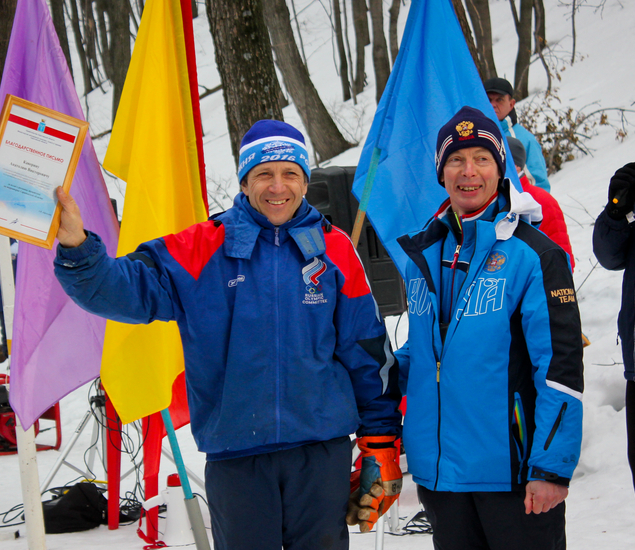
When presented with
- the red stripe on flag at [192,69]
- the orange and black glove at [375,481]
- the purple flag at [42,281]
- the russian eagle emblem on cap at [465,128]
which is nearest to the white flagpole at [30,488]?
the purple flag at [42,281]

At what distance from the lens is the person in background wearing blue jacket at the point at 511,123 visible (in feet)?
16.2

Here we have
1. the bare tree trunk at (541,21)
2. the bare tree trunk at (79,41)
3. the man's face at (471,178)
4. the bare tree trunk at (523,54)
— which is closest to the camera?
the man's face at (471,178)

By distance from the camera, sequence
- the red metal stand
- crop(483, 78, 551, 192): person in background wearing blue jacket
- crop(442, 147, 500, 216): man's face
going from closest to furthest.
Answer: crop(442, 147, 500, 216): man's face, the red metal stand, crop(483, 78, 551, 192): person in background wearing blue jacket

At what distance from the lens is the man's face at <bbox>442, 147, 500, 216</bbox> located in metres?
2.35

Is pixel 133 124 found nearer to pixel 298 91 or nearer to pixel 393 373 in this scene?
pixel 393 373

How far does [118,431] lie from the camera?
4730mm

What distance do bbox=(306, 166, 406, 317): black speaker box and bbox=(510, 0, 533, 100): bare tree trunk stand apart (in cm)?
1020

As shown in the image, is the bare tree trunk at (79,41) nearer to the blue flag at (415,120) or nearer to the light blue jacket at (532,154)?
the light blue jacket at (532,154)

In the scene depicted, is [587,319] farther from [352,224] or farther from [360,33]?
[360,33]

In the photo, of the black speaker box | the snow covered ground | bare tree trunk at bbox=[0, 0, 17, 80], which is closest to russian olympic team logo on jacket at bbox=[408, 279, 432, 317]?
the snow covered ground

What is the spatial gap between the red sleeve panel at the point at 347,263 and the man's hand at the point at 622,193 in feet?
3.26

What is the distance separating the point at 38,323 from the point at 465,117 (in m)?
2.30

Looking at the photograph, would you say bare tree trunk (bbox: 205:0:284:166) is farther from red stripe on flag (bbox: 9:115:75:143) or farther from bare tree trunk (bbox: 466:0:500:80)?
bare tree trunk (bbox: 466:0:500:80)

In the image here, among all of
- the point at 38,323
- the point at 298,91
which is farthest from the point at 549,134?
the point at 38,323
